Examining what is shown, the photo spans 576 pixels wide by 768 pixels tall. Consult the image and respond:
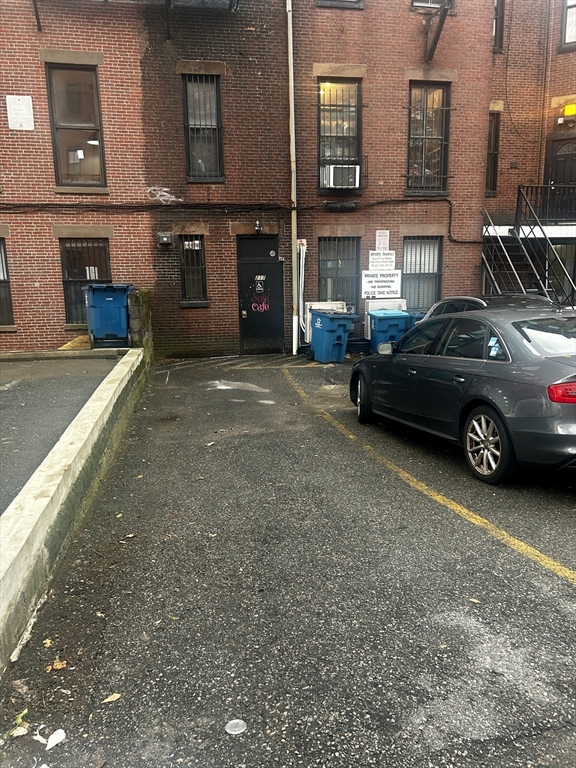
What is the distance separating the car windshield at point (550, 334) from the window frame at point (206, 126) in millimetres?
9512

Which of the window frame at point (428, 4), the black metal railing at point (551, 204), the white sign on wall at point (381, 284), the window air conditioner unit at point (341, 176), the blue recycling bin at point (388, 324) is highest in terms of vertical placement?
the window frame at point (428, 4)

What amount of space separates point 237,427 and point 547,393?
13.1 feet

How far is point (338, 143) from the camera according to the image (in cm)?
1370

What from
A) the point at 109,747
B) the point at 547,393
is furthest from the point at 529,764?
the point at 547,393

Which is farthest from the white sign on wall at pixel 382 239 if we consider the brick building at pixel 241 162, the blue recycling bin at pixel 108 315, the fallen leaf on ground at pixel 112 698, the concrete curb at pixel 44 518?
the fallen leaf on ground at pixel 112 698

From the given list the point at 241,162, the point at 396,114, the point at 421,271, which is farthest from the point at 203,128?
the point at 421,271

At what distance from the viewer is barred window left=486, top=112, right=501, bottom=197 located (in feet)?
52.2

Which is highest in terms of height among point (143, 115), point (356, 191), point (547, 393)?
point (143, 115)

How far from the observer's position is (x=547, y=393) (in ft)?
15.2

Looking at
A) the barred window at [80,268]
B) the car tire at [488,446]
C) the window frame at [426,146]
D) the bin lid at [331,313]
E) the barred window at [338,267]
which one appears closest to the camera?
the car tire at [488,446]

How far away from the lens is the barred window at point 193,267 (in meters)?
13.4

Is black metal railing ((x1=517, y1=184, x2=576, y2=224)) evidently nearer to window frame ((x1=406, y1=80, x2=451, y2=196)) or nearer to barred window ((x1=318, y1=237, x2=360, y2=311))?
window frame ((x1=406, y1=80, x2=451, y2=196))

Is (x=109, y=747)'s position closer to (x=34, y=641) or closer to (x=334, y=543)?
(x=34, y=641)

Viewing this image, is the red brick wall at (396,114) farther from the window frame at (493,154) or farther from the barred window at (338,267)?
the window frame at (493,154)
